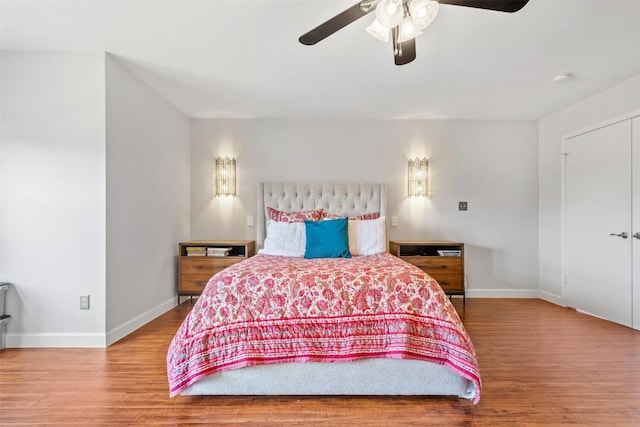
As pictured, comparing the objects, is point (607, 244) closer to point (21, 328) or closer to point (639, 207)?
point (639, 207)

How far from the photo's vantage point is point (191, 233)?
13.6ft

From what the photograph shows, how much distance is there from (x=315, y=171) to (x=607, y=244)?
342cm

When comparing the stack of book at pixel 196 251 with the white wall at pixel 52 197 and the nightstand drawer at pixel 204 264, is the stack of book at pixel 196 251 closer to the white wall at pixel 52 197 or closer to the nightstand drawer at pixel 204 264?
the nightstand drawer at pixel 204 264

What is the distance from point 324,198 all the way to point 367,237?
37.5 inches

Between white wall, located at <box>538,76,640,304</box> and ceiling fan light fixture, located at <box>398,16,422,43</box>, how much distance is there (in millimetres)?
3029

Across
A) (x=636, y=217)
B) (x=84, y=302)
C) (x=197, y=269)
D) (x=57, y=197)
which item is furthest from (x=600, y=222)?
(x=57, y=197)

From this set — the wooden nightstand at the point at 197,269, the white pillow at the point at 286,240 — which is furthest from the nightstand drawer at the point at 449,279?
the wooden nightstand at the point at 197,269

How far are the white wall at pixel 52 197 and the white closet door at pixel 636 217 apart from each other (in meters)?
5.00

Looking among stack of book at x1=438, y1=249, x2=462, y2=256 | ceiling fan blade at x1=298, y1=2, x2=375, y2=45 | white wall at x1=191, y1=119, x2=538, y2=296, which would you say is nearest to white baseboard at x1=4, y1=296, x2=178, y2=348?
white wall at x1=191, y1=119, x2=538, y2=296

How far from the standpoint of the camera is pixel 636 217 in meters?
2.99

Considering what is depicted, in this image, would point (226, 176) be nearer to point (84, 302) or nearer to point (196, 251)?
point (196, 251)

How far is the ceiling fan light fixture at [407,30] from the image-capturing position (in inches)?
66.6

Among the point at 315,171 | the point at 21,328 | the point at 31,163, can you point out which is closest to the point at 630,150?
the point at 315,171

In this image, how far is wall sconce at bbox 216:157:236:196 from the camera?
4102 millimetres
